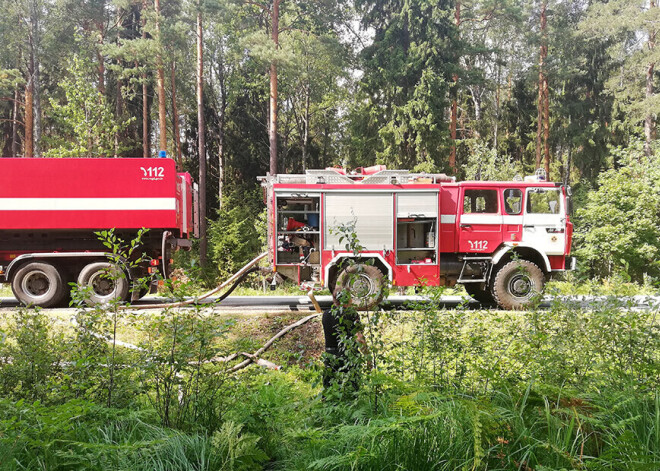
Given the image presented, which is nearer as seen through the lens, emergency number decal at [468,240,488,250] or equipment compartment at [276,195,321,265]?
equipment compartment at [276,195,321,265]

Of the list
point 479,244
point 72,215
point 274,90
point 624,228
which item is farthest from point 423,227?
point 274,90

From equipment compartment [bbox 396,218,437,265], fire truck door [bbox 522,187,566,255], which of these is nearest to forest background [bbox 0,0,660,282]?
fire truck door [bbox 522,187,566,255]

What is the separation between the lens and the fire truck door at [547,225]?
34.7ft

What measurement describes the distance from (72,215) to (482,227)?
28.3 ft

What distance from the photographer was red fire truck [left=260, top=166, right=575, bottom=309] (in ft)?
33.6

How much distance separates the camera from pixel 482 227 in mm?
10578

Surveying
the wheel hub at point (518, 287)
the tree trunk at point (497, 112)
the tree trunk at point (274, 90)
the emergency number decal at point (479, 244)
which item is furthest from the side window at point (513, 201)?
the tree trunk at point (497, 112)

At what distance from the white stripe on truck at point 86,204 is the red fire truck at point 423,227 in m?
2.36

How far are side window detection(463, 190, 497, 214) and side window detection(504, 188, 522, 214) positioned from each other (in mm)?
241

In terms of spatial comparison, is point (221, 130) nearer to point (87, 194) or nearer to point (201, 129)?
point (201, 129)

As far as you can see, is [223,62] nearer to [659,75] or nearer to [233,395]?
[659,75]

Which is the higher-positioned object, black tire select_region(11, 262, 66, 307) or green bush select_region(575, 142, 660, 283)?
green bush select_region(575, 142, 660, 283)

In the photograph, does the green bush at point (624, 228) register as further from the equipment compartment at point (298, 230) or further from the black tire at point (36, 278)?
the black tire at point (36, 278)

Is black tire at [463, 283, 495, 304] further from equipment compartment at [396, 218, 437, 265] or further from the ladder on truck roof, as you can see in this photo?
the ladder on truck roof
